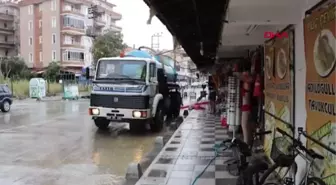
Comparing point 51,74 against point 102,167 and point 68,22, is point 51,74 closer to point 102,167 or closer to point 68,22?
point 68,22

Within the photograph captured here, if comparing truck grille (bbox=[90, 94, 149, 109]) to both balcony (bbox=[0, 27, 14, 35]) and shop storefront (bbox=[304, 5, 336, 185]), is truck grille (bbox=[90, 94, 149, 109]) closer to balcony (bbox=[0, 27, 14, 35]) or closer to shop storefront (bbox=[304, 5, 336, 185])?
shop storefront (bbox=[304, 5, 336, 185])

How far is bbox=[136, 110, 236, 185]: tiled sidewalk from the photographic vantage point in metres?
6.22

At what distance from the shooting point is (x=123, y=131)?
13.2 meters

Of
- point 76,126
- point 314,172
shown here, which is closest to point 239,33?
point 314,172

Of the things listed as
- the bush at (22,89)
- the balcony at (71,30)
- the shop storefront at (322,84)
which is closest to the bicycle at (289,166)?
the shop storefront at (322,84)

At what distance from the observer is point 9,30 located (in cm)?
7000

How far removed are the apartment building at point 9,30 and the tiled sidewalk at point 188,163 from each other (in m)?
64.8

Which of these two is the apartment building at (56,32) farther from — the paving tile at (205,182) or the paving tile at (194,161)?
the paving tile at (205,182)

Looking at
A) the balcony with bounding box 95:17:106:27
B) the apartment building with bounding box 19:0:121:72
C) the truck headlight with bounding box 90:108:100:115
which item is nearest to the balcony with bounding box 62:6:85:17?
the apartment building with bounding box 19:0:121:72

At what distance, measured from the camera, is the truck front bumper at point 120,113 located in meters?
11.9

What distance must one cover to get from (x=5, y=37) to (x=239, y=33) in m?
68.4

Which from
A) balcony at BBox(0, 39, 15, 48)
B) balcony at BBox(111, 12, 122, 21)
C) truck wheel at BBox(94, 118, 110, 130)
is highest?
balcony at BBox(111, 12, 122, 21)

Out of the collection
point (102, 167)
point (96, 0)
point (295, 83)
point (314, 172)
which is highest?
point (96, 0)

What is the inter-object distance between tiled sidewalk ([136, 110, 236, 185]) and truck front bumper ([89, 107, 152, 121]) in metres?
1.24
